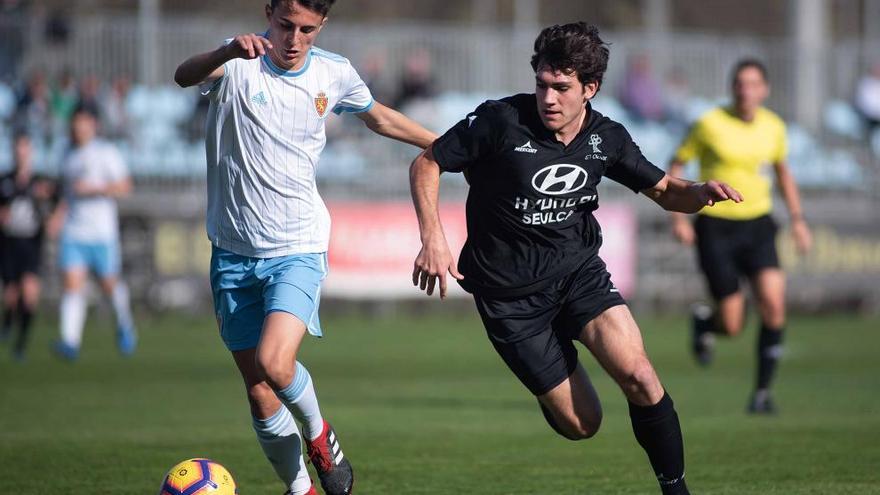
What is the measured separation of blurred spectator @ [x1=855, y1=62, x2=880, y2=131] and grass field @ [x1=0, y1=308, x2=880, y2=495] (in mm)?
8480

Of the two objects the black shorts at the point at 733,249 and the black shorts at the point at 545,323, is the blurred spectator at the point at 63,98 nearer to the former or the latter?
the black shorts at the point at 733,249

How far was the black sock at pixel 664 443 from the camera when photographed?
6570mm

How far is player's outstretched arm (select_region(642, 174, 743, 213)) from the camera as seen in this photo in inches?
262

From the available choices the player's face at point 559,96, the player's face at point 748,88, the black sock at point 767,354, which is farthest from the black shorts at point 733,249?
the player's face at point 559,96

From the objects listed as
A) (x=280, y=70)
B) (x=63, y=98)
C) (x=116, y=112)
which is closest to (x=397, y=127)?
(x=280, y=70)

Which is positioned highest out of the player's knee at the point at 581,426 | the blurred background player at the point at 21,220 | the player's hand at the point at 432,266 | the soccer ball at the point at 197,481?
the player's hand at the point at 432,266

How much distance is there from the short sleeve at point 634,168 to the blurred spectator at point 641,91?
59.6 feet

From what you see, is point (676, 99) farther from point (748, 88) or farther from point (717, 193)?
point (717, 193)

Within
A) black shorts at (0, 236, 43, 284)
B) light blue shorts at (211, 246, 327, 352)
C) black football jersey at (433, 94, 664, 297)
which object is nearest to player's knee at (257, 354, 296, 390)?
light blue shorts at (211, 246, 327, 352)

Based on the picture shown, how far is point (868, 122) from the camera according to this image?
26.1 m

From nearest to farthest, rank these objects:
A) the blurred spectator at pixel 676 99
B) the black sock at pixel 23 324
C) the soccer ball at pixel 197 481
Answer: the soccer ball at pixel 197 481 → the black sock at pixel 23 324 → the blurred spectator at pixel 676 99

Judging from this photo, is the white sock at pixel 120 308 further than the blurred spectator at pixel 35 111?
No

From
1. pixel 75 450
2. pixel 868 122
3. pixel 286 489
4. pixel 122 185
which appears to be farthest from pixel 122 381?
pixel 868 122

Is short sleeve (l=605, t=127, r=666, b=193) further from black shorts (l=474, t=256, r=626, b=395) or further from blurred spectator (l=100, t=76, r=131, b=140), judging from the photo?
blurred spectator (l=100, t=76, r=131, b=140)
